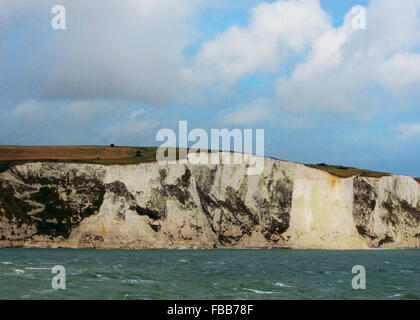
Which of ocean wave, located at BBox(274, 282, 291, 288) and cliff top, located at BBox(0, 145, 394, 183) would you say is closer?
ocean wave, located at BBox(274, 282, 291, 288)

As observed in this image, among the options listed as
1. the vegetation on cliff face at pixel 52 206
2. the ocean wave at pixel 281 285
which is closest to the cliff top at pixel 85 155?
the vegetation on cliff face at pixel 52 206

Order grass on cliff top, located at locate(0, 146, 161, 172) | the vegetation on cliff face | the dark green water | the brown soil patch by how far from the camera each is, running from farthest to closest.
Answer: the brown soil patch → grass on cliff top, located at locate(0, 146, 161, 172) → the vegetation on cliff face → the dark green water

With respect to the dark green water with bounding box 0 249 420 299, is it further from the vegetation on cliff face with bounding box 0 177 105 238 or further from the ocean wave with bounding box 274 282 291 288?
the vegetation on cliff face with bounding box 0 177 105 238

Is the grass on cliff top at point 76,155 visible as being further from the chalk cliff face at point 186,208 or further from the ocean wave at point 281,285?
the ocean wave at point 281,285

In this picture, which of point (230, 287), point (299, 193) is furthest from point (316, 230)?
point (230, 287)

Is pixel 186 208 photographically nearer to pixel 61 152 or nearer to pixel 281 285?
pixel 61 152

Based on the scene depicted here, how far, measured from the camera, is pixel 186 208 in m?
92.2

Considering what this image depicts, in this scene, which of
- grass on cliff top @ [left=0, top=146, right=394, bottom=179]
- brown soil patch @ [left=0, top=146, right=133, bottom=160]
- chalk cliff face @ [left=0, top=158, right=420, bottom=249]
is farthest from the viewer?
brown soil patch @ [left=0, top=146, right=133, bottom=160]

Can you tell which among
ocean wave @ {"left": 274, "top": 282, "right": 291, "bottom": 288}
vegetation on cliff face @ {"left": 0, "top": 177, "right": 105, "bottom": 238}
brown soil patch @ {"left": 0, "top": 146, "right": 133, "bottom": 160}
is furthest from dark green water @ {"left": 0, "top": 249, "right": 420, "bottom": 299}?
brown soil patch @ {"left": 0, "top": 146, "right": 133, "bottom": 160}

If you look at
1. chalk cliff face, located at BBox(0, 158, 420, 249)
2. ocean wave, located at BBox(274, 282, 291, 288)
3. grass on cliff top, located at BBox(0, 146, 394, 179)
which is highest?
grass on cliff top, located at BBox(0, 146, 394, 179)

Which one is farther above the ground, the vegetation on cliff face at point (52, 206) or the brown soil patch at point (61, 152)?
the brown soil patch at point (61, 152)

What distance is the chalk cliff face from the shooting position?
87.4 meters

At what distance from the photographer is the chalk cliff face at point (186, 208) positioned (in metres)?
87.4
